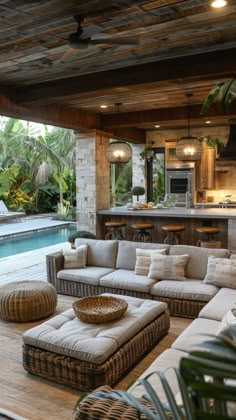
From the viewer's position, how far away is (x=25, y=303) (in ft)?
13.6

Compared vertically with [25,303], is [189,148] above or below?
above

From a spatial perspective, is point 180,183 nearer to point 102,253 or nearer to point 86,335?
point 102,253

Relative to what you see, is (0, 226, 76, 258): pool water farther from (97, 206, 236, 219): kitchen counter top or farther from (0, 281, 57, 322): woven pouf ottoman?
(0, 281, 57, 322): woven pouf ottoman

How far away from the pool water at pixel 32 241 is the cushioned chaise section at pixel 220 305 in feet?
21.6

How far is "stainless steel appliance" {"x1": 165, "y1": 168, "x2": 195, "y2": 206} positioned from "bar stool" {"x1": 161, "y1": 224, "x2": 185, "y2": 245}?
3.15 metres

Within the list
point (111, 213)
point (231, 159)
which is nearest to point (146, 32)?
point (111, 213)

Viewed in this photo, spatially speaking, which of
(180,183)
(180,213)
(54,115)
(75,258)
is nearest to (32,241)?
(180,183)

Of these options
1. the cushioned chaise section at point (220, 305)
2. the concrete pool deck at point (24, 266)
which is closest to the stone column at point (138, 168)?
the concrete pool deck at point (24, 266)

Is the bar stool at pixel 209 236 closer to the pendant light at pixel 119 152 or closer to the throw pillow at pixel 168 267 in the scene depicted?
the throw pillow at pixel 168 267

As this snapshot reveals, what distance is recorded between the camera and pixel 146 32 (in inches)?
135

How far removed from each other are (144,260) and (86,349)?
2098 millimetres

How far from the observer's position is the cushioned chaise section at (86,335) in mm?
2812

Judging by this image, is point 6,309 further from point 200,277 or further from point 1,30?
point 1,30

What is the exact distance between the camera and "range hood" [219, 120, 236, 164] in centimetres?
883
